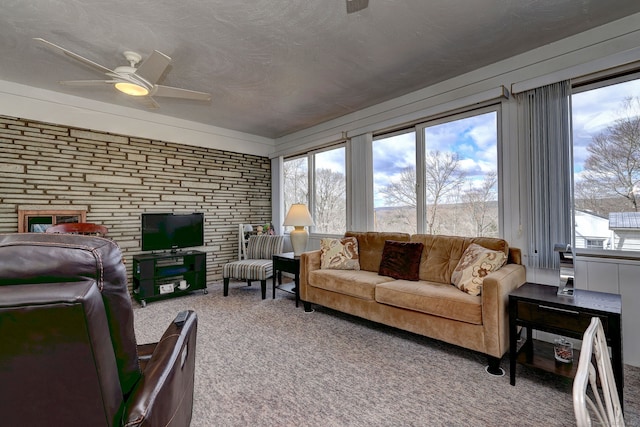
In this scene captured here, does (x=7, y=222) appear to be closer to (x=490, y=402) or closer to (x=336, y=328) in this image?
(x=336, y=328)

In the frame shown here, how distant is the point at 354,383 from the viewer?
197cm

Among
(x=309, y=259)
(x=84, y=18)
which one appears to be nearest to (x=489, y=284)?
(x=309, y=259)

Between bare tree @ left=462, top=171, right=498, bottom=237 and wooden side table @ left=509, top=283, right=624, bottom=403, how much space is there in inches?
37.0

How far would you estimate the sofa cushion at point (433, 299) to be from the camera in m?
2.18

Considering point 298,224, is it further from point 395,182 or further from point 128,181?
point 128,181

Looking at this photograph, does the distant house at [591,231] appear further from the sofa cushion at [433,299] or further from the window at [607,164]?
the sofa cushion at [433,299]

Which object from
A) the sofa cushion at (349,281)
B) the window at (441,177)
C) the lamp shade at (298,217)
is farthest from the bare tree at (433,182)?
the lamp shade at (298,217)

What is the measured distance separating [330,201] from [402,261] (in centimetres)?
192

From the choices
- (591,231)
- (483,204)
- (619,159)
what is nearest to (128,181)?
(483,204)

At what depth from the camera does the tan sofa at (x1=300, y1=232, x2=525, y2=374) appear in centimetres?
209

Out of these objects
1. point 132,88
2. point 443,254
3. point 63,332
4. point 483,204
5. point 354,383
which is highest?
point 132,88

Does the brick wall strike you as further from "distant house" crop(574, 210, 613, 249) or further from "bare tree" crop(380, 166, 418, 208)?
"distant house" crop(574, 210, 613, 249)

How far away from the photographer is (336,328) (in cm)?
290

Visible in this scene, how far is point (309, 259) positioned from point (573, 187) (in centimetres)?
251
